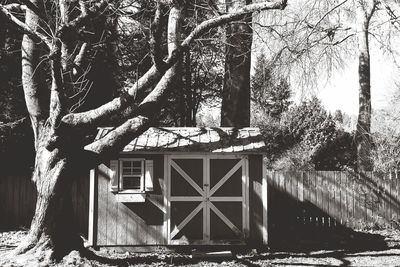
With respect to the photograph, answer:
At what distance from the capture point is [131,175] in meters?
10.8

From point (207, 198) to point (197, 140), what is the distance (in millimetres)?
1454

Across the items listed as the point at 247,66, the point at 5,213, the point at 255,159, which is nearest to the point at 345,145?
the point at 247,66

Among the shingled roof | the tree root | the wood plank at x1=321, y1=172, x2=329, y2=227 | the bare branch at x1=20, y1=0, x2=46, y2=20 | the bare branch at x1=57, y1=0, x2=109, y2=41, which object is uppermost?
the bare branch at x1=20, y1=0, x2=46, y2=20

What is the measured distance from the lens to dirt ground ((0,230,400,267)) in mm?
9203

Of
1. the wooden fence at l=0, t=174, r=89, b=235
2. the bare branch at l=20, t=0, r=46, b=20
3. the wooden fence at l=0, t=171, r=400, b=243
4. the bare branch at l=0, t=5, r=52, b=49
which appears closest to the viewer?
the bare branch at l=20, t=0, r=46, b=20

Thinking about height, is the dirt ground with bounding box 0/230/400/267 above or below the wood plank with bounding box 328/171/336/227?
below

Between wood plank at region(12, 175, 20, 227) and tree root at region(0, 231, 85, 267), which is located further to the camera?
wood plank at region(12, 175, 20, 227)

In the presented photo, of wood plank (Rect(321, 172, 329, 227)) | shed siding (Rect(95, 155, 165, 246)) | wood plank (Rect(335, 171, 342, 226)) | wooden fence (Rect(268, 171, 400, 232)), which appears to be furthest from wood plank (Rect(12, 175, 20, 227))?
wood plank (Rect(335, 171, 342, 226))

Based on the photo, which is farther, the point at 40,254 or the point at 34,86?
the point at 34,86

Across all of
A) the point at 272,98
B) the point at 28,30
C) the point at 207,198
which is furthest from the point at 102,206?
the point at 272,98

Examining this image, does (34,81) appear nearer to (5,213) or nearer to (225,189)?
(225,189)

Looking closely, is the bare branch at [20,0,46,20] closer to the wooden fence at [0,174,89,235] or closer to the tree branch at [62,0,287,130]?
the tree branch at [62,0,287,130]

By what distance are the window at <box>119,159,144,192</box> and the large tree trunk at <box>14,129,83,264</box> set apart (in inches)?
74.1

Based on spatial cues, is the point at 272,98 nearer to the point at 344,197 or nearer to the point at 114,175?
the point at 344,197
